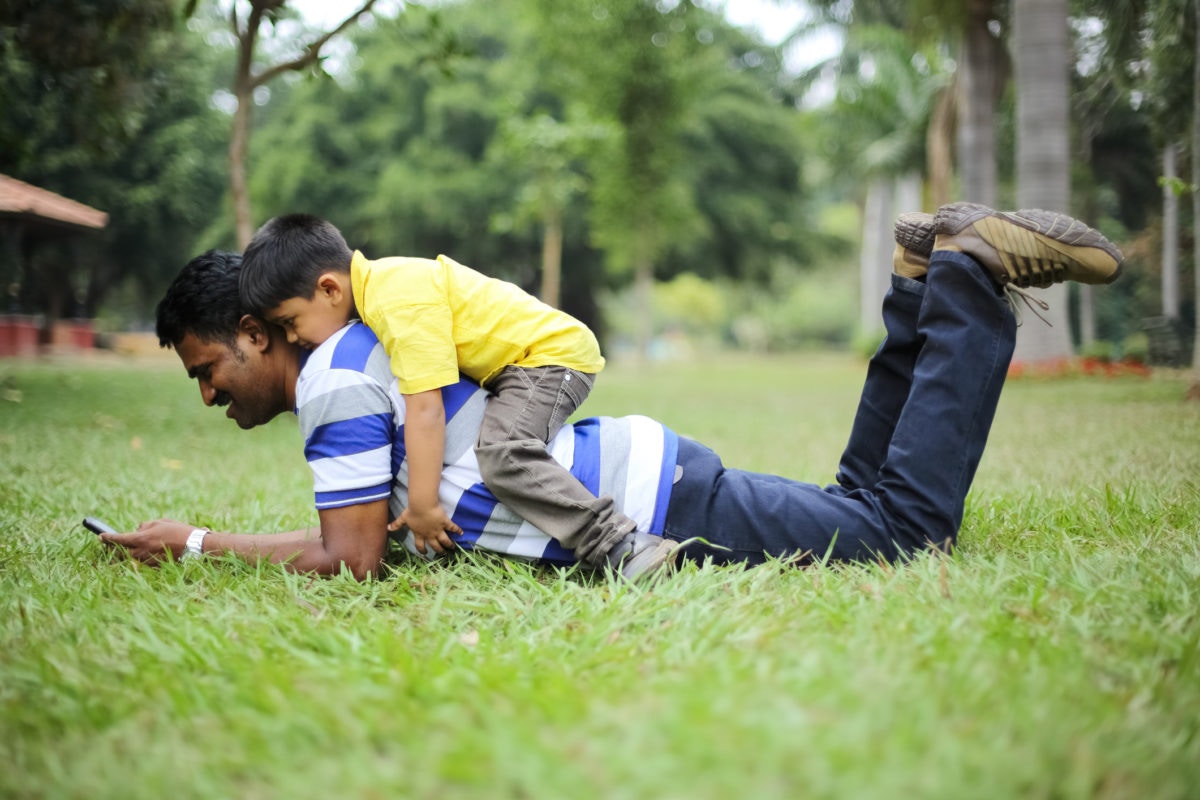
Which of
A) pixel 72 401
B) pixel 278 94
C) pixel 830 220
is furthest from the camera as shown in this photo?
pixel 830 220

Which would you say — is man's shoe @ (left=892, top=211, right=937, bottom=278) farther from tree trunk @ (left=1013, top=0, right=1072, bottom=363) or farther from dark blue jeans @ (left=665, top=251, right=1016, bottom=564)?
tree trunk @ (left=1013, top=0, right=1072, bottom=363)

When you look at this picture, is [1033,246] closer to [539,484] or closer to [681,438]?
[681,438]

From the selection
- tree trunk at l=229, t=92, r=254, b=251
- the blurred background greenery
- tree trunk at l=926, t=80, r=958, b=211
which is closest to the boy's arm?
tree trunk at l=229, t=92, r=254, b=251

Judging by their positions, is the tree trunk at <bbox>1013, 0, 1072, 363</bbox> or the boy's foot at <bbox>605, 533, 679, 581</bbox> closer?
the boy's foot at <bbox>605, 533, 679, 581</bbox>

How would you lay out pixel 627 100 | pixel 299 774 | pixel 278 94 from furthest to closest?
1. pixel 278 94
2. pixel 627 100
3. pixel 299 774

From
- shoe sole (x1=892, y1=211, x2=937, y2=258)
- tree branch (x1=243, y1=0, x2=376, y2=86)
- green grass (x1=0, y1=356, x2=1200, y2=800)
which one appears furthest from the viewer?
tree branch (x1=243, y1=0, x2=376, y2=86)

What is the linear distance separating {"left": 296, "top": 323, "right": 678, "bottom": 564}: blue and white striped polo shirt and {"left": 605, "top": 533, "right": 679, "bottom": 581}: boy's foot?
63 millimetres

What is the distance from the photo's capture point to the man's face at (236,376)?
2254 millimetres

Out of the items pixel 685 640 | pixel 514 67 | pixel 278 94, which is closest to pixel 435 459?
pixel 685 640

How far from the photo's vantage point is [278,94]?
1292 inches

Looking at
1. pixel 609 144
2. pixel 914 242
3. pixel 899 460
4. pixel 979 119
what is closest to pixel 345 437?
pixel 899 460

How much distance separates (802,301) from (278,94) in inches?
1325

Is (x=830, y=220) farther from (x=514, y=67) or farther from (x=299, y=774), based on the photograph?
(x=299, y=774)

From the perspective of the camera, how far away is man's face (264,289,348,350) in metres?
2.21
